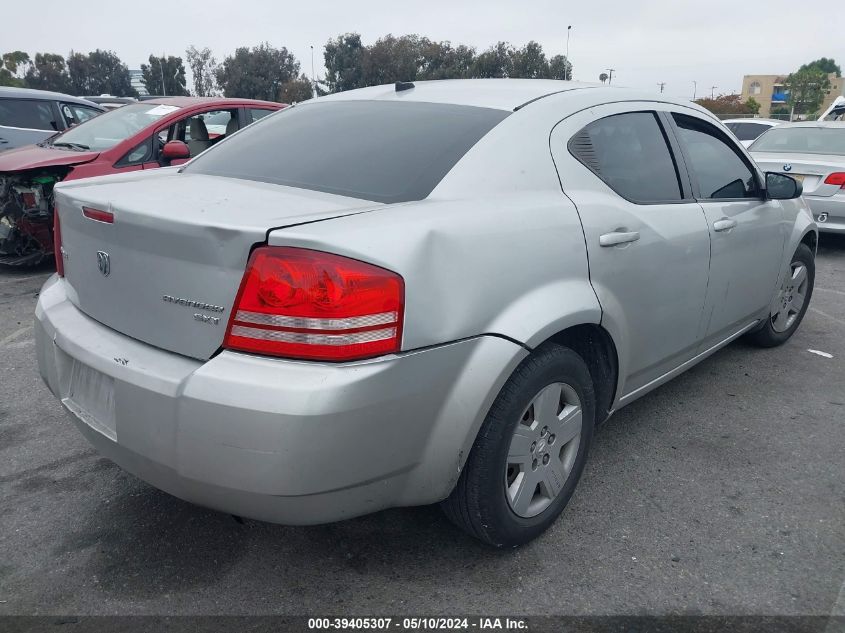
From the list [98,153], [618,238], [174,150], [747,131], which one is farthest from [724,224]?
[747,131]

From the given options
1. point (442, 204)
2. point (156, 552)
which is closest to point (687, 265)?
point (442, 204)

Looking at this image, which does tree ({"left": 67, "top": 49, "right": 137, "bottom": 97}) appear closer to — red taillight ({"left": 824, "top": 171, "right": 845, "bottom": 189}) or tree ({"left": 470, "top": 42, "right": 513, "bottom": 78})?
tree ({"left": 470, "top": 42, "right": 513, "bottom": 78})

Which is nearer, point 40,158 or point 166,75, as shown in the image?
point 40,158

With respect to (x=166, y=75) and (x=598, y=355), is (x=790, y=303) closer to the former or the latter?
(x=598, y=355)

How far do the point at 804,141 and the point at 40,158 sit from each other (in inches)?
327

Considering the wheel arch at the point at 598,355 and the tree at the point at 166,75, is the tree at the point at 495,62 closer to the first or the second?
the tree at the point at 166,75

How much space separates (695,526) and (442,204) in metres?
1.54

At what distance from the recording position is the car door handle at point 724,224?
3266mm

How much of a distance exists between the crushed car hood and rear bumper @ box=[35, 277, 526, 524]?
15.2 feet

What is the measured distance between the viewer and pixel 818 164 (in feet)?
25.4

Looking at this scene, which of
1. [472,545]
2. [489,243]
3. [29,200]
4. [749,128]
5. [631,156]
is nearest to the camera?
[489,243]

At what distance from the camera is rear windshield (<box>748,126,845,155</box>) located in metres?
8.33

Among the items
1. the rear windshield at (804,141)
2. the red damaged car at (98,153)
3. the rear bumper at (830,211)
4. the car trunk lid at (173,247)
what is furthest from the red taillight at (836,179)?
the car trunk lid at (173,247)

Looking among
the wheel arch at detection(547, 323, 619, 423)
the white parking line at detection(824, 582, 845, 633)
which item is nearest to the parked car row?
the wheel arch at detection(547, 323, 619, 423)
